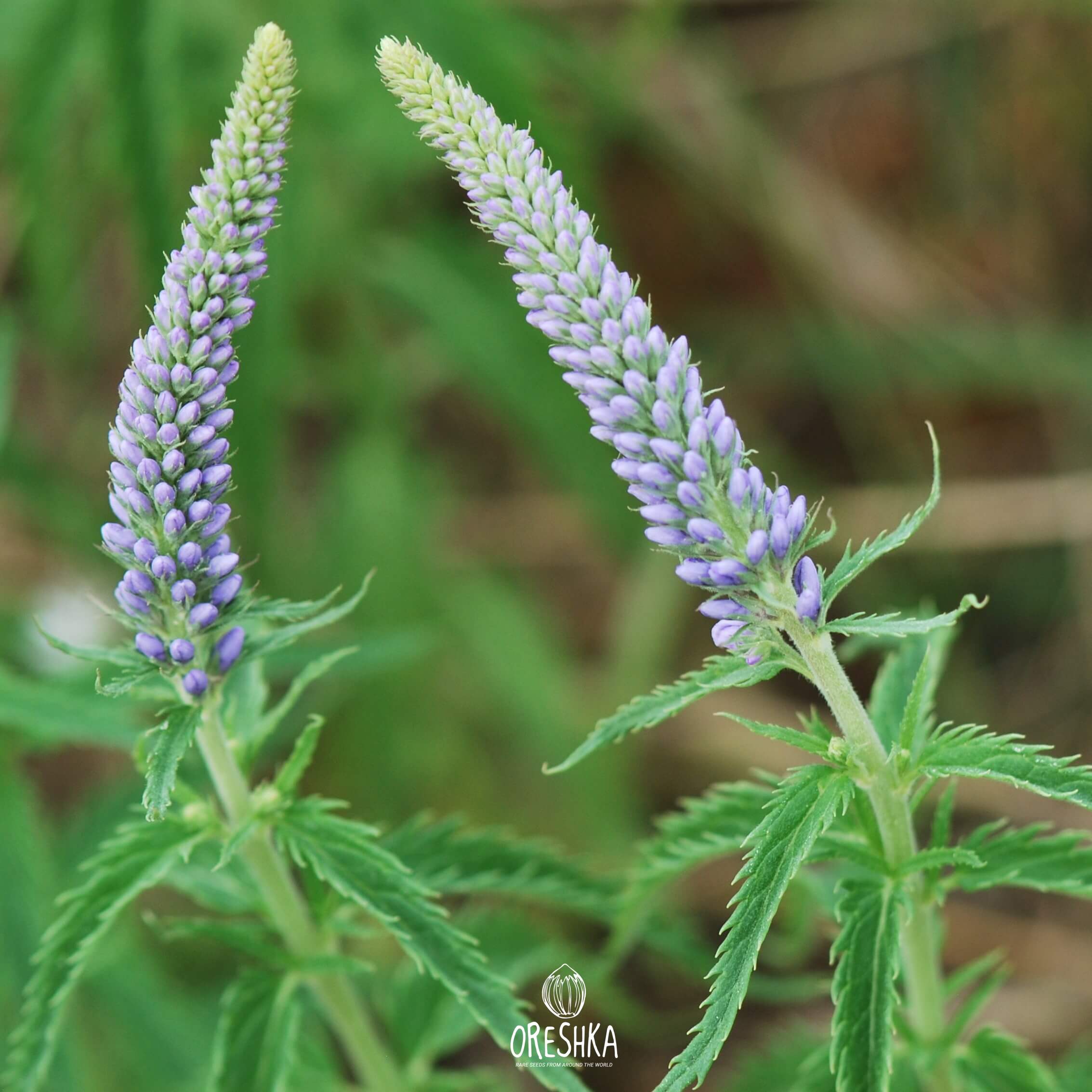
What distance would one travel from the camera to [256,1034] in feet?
9.41

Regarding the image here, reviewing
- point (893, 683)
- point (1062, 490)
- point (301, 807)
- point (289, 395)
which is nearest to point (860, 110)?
point (1062, 490)

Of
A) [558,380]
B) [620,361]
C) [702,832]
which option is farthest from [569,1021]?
[558,380]

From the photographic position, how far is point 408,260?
19.8 feet

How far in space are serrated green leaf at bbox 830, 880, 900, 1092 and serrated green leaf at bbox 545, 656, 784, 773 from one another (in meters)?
0.54

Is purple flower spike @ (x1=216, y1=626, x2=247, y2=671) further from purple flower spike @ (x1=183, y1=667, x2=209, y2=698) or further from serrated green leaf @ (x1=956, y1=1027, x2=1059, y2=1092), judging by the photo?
serrated green leaf @ (x1=956, y1=1027, x2=1059, y2=1092)

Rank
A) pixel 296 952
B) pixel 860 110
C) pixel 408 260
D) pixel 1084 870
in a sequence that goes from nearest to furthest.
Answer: pixel 1084 870 → pixel 296 952 → pixel 408 260 → pixel 860 110

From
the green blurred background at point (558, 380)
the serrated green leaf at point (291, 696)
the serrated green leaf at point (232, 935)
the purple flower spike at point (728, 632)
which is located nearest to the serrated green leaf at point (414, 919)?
the serrated green leaf at point (291, 696)

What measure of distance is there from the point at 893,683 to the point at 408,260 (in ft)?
12.1

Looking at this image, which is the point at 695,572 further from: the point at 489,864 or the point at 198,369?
the point at 489,864

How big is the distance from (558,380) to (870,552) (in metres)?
3.73

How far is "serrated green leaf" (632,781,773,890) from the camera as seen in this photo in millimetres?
2779

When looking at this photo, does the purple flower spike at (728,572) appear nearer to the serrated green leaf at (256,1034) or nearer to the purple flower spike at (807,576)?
the purple flower spike at (807,576)

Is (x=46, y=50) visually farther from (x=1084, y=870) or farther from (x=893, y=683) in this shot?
(x=1084, y=870)

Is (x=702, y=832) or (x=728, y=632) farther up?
(x=728, y=632)
